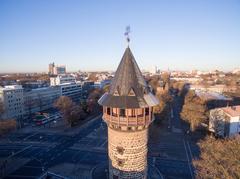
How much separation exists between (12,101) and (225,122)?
69658 millimetres

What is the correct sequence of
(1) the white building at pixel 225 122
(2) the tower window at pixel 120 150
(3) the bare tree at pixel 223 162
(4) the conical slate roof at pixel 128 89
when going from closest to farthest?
(4) the conical slate roof at pixel 128 89 → (2) the tower window at pixel 120 150 → (3) the bare tree at pixel 223 162 → (1) the white building at pixel 225 122

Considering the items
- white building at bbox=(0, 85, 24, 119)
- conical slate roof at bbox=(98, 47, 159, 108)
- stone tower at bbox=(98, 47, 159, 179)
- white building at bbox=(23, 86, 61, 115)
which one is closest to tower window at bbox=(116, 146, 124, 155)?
stone tower at bbox=(98, 47, 159, 179)

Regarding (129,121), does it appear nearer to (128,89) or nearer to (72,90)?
(128,89)

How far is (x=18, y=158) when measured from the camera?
125ft

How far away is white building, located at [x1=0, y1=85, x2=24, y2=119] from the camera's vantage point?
69875 mm

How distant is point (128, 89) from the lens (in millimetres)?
16203

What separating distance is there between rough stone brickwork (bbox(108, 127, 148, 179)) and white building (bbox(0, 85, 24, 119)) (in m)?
63.3

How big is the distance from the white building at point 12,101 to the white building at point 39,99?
2722 millimetres

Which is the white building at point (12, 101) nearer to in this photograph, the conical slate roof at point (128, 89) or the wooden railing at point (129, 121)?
the wooden railing at point (129, 121)

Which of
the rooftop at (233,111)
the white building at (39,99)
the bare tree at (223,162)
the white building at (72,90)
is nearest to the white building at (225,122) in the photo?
the rooftop at (233,111)

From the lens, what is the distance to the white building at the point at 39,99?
259ft

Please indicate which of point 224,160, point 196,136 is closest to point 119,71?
point 224,160

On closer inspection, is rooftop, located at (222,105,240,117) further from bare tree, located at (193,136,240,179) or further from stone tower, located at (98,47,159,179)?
stone tower, located at (98,47,159,179)

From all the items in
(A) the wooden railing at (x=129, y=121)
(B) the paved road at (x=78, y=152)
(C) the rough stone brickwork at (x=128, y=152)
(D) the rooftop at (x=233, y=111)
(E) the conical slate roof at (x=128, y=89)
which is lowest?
(B) the paved road at (x=78, y=152)
